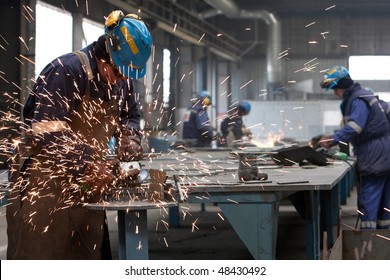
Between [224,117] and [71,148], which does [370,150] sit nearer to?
[71,148]

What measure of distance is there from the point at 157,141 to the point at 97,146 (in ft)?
24.6

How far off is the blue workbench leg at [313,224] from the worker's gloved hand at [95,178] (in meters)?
1.50

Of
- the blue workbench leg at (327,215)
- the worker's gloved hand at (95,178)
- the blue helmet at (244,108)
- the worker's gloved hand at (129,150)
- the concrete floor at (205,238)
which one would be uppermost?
the blue helmet at (244,108)

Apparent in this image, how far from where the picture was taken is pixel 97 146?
2.97 meters

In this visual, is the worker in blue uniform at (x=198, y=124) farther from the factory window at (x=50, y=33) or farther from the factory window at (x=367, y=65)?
the factory window at (x=367, y=65)

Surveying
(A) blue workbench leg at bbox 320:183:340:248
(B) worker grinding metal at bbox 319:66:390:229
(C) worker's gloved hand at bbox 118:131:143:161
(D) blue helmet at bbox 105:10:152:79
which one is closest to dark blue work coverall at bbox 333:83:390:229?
(B) worker grinding metal at bbox 319:66:390:229

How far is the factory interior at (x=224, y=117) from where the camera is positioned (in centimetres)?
317

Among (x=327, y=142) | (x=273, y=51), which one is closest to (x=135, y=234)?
(x=327, y=142)

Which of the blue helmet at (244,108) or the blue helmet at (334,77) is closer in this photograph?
the blue helmet at (334,77)

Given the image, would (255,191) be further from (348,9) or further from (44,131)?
(348,9)

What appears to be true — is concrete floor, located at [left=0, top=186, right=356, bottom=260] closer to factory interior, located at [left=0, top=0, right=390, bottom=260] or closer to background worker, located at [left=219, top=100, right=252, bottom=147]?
factory interior, located at [left=0, top=0, right=390, bottom=260]

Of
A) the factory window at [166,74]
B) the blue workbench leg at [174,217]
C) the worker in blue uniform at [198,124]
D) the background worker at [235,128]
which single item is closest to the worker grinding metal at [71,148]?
the blue workbench leg at [174,217]

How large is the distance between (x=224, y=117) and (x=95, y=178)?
7.97 metres

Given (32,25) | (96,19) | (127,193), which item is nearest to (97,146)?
(127,193)
